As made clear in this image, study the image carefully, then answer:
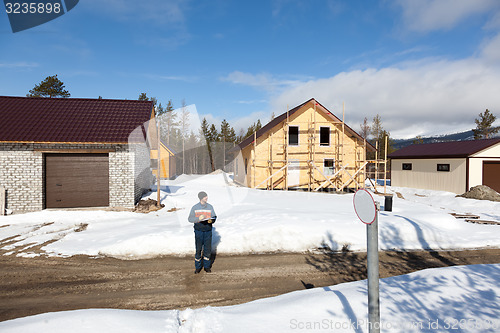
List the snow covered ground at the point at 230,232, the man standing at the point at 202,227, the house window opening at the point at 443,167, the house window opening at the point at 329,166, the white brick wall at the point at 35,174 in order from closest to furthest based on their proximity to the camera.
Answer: the man standing at the point at 202,227, the snow covered ground at the point at 230,232, the white brick wall at the point at 35,174, the house window opening at the point at 443,167, the house window opening at the point at 329,166

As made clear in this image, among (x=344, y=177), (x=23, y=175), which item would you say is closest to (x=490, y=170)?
(x=344, y=177)

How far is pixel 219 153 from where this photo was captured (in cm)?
5762

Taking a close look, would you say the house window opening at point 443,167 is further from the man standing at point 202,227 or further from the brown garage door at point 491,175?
the man standing at point 202,227

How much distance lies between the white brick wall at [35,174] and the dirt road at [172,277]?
546 cm

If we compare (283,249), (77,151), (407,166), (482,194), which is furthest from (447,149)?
(77,151)

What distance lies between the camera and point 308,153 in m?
20.8

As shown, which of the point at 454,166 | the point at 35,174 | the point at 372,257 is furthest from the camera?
the point at 454,166

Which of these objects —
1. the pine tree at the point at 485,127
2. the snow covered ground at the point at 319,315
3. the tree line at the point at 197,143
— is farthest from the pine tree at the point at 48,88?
the pine tree at the point at 485,127

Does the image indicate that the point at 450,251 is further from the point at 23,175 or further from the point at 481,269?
the point at 23,175

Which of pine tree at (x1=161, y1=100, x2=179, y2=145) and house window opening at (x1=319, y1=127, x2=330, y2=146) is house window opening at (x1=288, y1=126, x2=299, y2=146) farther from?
pine tree at (x1=161, y1=100, x2=179, y2=145)

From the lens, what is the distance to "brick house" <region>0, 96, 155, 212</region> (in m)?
11.5

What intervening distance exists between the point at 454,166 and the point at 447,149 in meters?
2.54

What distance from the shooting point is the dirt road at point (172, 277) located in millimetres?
4805

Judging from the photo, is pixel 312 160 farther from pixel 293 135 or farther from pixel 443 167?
pixel 443 167
